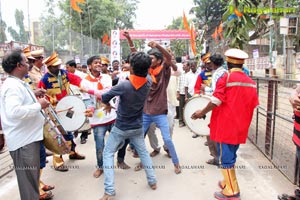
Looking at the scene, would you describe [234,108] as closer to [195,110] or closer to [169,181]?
[195,110]

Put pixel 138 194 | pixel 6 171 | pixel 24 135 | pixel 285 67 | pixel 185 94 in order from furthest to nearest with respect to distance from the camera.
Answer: pixel 285 67 → pixel 185 94 → pixel 6 171 → pixel 138 194 → pixel 24 135

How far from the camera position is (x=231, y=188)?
10.8 feet

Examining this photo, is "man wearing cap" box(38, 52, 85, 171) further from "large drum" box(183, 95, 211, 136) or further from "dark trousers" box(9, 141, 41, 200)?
"large drum" box(183, 95, 211, 136)

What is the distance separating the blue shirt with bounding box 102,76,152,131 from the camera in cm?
325

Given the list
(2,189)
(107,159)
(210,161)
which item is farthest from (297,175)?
(2,189)

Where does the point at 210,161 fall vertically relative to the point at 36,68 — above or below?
Result: below

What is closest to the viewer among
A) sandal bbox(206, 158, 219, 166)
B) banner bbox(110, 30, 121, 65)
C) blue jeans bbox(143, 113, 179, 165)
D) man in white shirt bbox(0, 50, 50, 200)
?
man in white shirt bbox(0, 50, 50, 200)

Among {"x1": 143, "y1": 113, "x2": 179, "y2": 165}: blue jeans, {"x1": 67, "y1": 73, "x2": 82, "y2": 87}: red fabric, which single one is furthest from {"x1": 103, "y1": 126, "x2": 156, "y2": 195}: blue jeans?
{"x1": 67, "y1": 73, "x2": 82, "y2": 87}: red fabric

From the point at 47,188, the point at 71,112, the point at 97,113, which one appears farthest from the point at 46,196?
the point at 97,113

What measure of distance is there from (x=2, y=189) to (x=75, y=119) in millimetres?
1286

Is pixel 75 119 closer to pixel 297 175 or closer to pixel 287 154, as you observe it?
pixel 297 175

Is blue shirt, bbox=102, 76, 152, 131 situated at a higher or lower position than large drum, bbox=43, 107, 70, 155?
higher

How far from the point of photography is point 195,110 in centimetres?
397

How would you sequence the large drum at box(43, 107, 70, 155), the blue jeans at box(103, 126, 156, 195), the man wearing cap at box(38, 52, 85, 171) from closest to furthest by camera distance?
the large drum at box(43, 107, 70, 155)
the blue jeans at box(103, 126, 156, 195)
the man wearing cap at box(38, 52, 85, 171)
